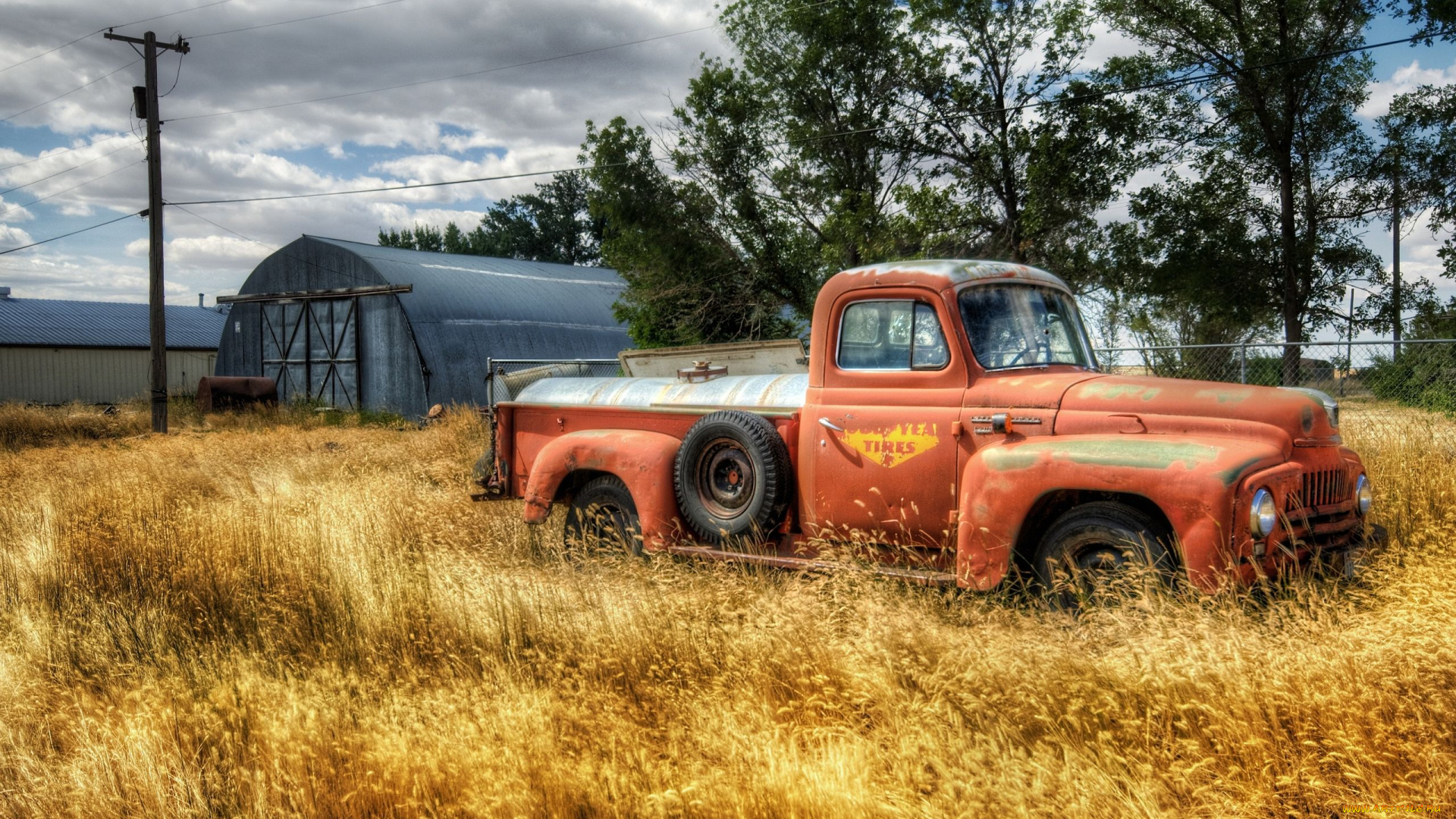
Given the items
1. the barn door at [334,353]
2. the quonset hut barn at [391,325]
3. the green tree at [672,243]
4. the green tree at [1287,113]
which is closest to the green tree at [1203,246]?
the green tree at [1287,113]

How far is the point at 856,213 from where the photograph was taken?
1873 centimetres

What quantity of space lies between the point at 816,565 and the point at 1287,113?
19110 millimetres

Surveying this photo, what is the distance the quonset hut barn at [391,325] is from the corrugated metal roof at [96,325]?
1300cm

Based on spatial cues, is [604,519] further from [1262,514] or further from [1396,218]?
[1396,218]

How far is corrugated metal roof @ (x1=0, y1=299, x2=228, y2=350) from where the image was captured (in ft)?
125

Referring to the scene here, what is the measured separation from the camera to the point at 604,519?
6.91 meters

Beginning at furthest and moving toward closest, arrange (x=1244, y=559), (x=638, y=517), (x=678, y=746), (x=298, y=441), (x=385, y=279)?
1. (x=385, y=279)
2. (x=298, y=441)
3. (x=638, y=517)
4. (x=1244, y=559)
5. (x=678, y=746)

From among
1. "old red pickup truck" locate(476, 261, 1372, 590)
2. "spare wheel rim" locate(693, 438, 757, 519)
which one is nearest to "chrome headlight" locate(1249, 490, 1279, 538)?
"old red pickup truck" locate(476, 261, 1372, 590)

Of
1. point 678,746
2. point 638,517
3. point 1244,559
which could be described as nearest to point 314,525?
point 638,517

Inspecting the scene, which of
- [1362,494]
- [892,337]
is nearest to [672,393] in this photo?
[892,337]

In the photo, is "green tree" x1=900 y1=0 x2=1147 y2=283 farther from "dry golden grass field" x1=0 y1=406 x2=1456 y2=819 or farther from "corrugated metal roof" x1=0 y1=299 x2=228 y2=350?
"corrugated metal roof" x1=0 y1=299 x2=228 y2=350

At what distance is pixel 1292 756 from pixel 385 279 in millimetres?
22831

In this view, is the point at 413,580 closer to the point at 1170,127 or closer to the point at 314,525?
the point at 314,525

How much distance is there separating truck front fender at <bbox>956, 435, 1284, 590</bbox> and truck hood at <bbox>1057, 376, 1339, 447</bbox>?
112mm
